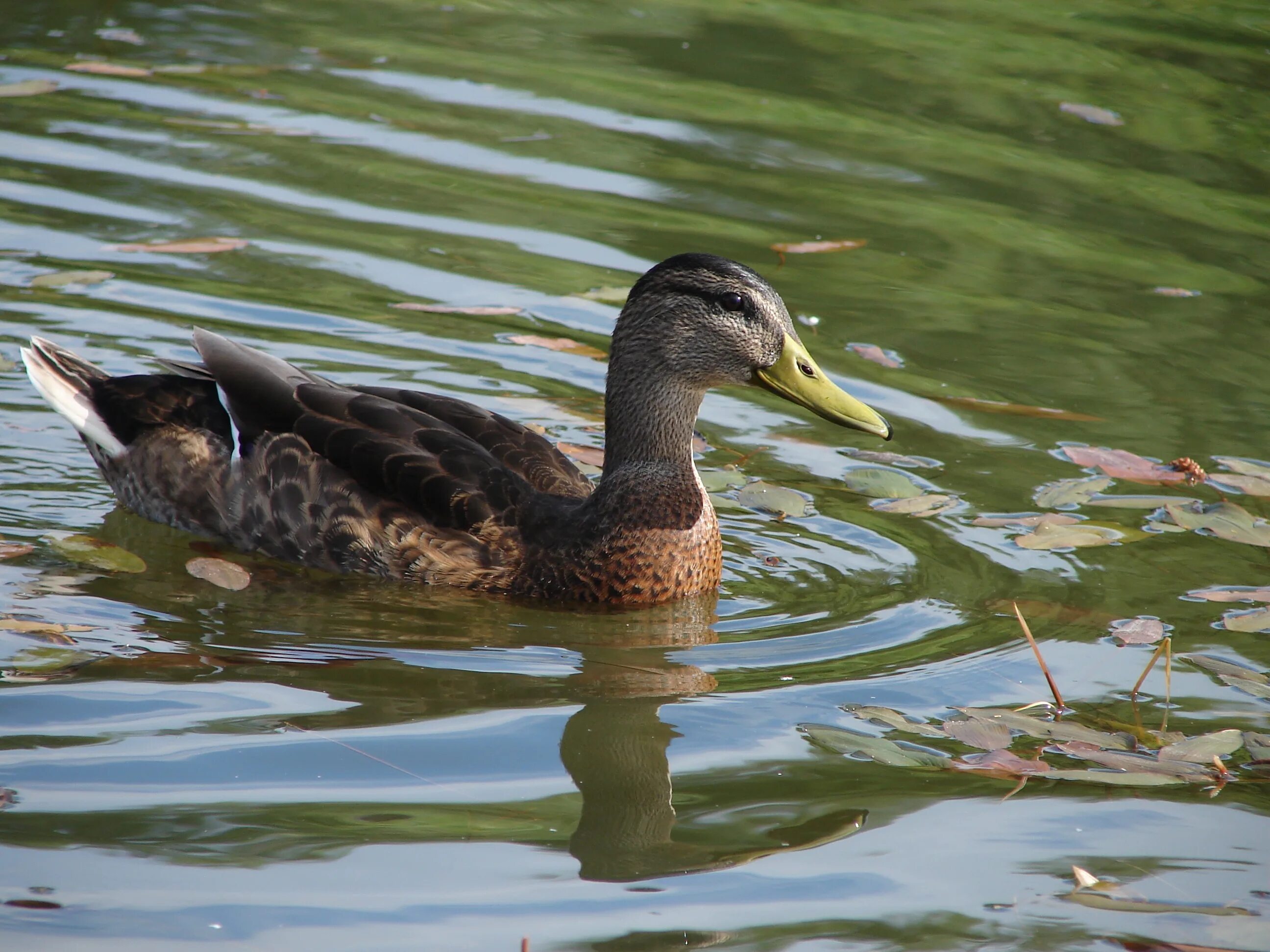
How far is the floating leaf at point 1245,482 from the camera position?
6.87m

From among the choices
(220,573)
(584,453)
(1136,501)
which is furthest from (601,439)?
(1136,501)

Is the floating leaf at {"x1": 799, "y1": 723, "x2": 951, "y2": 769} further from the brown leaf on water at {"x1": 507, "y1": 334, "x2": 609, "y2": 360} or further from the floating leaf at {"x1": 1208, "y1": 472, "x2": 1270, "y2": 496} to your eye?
the brown leaf on water at {"x1": 507, "y1": 334, "x2": 609, "y2": 360}

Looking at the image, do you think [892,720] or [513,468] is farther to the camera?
[513,468]

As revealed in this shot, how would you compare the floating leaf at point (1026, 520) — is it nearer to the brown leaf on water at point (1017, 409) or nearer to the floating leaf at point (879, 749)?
the brown leaf on water at point (1017, 409)

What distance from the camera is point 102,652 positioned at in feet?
17.1

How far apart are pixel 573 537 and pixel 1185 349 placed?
4040 mm

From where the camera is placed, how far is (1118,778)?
180 inches

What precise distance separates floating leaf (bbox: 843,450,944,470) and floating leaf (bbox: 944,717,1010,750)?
8.27 ft

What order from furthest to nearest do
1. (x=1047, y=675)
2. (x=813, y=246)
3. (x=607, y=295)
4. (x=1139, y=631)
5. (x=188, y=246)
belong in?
(x=813, y=246) → (x=188, y=246) → (x=607, y=295) → (x=1139, y=631) → (x=1047, y=675)

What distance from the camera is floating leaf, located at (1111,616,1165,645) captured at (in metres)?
5.65

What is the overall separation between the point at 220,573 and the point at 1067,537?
3324mm

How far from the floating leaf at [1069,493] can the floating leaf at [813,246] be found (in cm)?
294

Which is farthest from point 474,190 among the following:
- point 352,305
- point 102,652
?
point 102,652

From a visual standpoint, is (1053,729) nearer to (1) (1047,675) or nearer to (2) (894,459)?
(1) (1047,675)
